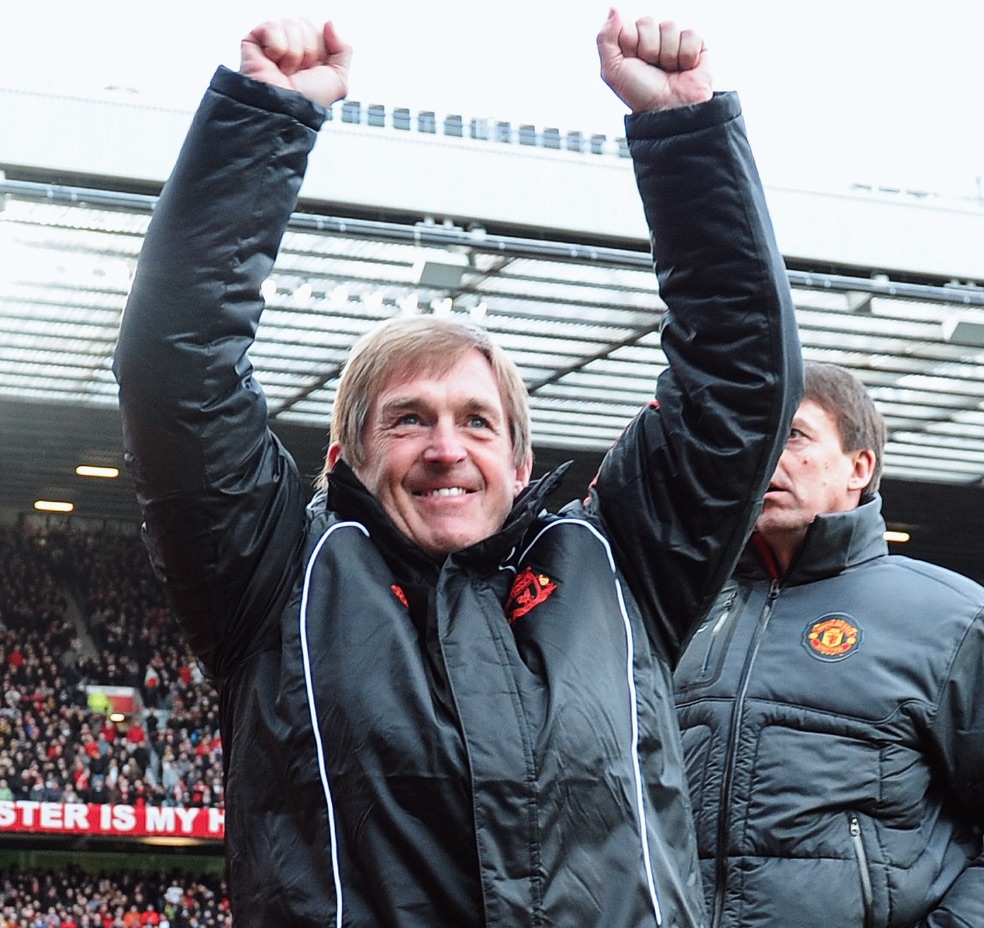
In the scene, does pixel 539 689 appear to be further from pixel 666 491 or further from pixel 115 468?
pixel 115 468

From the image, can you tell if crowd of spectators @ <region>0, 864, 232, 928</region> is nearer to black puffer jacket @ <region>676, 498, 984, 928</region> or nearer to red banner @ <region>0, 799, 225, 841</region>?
red banner @ <region>0, 799, 225, 841</region>

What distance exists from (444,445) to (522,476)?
0.75 ft

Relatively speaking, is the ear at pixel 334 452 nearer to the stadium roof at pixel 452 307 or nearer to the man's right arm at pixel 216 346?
the man's right arm at pixel 216 346

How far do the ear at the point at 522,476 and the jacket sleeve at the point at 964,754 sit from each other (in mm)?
1104

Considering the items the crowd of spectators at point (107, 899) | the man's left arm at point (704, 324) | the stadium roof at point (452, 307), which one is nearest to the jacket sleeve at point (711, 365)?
the man's left arm at point (704, 324)

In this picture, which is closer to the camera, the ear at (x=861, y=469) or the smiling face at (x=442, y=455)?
the smiling face at (x=442, y=455)

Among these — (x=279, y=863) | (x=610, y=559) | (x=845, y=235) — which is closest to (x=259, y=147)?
(x=610, y=559)

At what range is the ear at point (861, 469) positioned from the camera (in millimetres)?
3510

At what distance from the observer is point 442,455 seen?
2.33 m

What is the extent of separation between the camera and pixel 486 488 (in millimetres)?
2373

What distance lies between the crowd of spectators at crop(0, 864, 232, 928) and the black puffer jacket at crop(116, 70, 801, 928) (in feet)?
78.5

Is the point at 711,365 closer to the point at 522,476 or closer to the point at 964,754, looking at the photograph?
the point at 522,476

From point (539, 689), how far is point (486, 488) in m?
0.35

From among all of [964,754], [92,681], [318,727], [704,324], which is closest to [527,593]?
[318,727]
